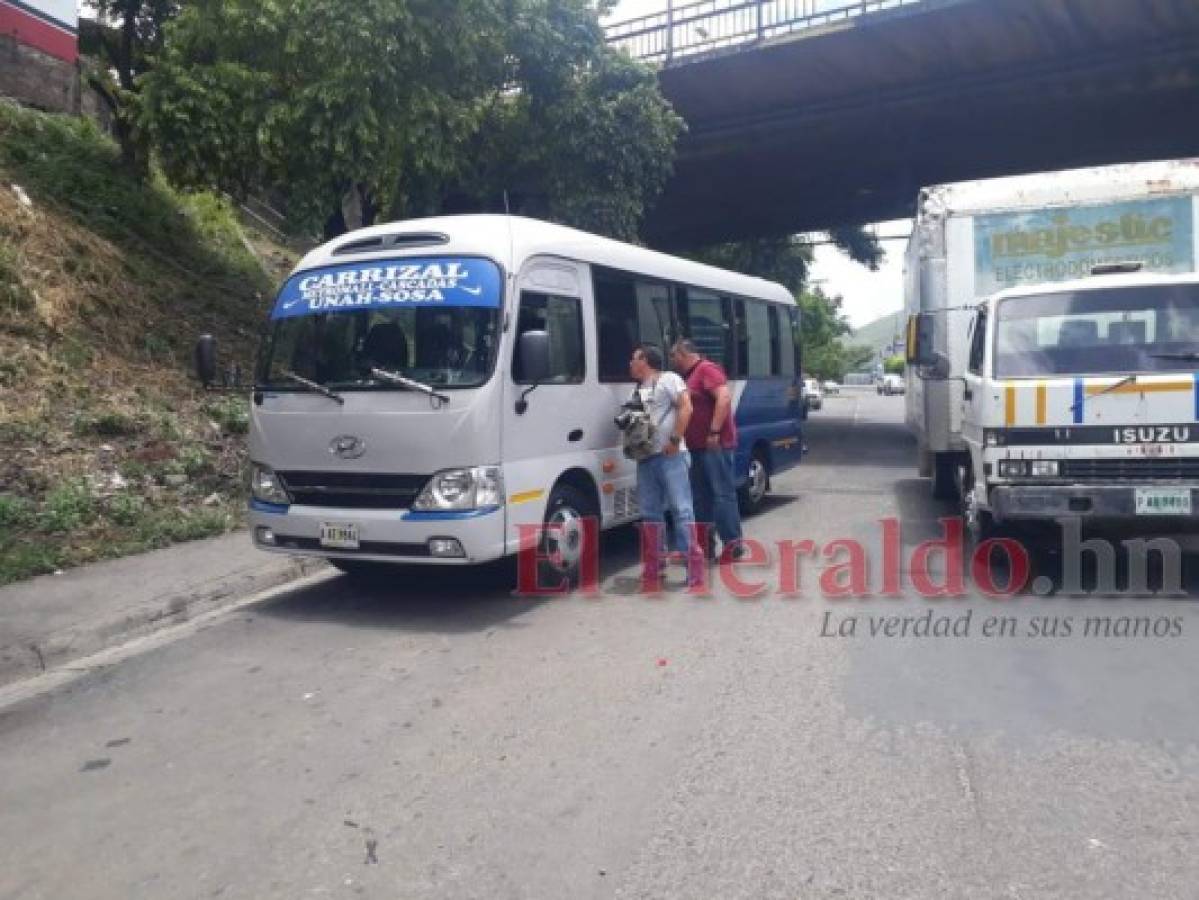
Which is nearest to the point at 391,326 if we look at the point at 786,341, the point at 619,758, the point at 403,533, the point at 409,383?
the point at 409,383

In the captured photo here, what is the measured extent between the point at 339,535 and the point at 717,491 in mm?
2974

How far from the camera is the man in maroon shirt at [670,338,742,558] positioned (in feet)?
25.6

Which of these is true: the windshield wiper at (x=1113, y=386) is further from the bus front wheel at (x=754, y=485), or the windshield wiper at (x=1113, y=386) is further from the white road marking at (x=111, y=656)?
the white road marking at (x=111, y=656)

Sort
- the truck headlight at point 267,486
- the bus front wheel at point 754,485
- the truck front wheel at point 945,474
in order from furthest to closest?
the truck front wheel at point 945,474 < the bus front wheel at point 754,485 < the truck headlight at point 267,486

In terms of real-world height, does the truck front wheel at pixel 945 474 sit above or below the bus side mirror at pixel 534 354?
below

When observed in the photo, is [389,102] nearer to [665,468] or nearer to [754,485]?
[754,485]

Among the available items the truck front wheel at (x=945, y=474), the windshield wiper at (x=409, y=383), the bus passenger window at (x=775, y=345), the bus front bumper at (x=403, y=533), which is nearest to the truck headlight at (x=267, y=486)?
the bus front bumper at (x=403, y=533)

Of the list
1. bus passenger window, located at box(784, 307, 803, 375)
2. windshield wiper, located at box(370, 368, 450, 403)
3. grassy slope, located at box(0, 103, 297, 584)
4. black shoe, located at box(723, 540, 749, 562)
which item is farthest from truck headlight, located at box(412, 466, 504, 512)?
bus passenger window, located at box(784, 307, 803, 375)

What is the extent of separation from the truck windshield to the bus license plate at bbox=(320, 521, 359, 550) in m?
4.65

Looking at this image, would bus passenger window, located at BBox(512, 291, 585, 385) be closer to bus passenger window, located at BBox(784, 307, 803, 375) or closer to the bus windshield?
the bus windshield

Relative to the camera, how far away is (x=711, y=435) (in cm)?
789

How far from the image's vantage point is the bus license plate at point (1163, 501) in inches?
255

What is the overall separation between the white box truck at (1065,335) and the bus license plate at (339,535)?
4.31m

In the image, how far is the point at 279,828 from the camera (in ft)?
12.2
